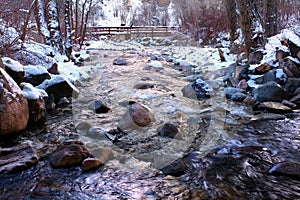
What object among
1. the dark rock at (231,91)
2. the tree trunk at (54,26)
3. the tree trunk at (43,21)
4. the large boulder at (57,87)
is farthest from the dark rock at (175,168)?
the tree trunk at (43,21)

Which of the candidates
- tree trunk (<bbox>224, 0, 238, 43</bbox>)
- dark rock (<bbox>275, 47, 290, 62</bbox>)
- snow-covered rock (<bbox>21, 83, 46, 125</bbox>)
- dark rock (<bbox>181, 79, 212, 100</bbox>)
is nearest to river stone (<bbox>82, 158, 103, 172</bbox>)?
snow-covered rock (<bbox>21, 83, 46, 125</bbox>)

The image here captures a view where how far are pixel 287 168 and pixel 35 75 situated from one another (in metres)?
4.95

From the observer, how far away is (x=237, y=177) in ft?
10.8

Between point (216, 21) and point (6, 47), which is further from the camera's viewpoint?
point (216, 21)

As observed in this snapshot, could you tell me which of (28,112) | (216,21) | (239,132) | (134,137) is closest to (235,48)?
(216,21)

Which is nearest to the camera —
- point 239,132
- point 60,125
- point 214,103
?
point 239,132

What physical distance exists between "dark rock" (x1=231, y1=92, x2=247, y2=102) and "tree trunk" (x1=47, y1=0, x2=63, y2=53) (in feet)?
19.9

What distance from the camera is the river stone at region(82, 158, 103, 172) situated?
3.44 meters

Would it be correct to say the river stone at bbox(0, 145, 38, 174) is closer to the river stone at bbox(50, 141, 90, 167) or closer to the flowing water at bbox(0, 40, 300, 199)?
the flowing water at bbox(0, 40, 300, 199)

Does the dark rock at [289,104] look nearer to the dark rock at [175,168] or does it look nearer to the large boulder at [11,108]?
the dark rock at [175,168]

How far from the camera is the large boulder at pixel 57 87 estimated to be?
6129 mm

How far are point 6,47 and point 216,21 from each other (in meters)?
10.0

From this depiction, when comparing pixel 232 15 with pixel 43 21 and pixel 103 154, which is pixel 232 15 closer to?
pixel 43 21

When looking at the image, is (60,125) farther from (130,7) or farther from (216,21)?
(130,7)
